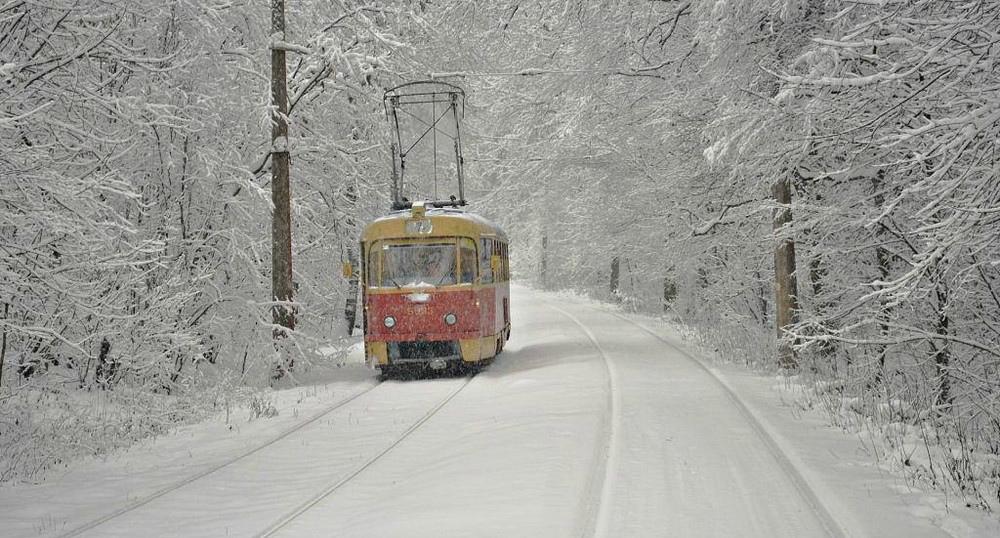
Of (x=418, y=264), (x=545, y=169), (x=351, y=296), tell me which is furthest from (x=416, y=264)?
(x=545, y=169)

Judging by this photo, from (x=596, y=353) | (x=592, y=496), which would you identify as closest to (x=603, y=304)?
(x=596, y=353)

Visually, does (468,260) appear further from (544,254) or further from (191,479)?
(544,254)

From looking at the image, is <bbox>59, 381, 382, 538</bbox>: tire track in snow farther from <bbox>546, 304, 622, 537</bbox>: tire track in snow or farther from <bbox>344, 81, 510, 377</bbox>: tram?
<bbox>546, 304, 622, 537</bbox>: tire track in snow

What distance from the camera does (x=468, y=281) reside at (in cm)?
1488

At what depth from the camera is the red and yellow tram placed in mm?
14562

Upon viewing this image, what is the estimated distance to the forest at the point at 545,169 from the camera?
7.36 metres

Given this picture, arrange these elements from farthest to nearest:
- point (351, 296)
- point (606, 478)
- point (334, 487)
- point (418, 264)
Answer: point (351, 296), point (418, 264), point (334, 487), point (606, 478)

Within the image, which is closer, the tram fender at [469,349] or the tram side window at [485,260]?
the tram fender at [469,349]

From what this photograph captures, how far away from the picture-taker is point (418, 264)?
14.9 meters

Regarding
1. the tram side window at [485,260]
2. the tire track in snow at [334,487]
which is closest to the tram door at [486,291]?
the tram side window at [485,260]

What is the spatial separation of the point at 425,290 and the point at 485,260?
1.57m

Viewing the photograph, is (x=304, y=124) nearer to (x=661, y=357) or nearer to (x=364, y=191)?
(x=364, y=191)

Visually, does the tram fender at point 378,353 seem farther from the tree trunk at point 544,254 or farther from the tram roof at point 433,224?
the tree trunk at point 544,254

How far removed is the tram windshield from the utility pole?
1517mm
